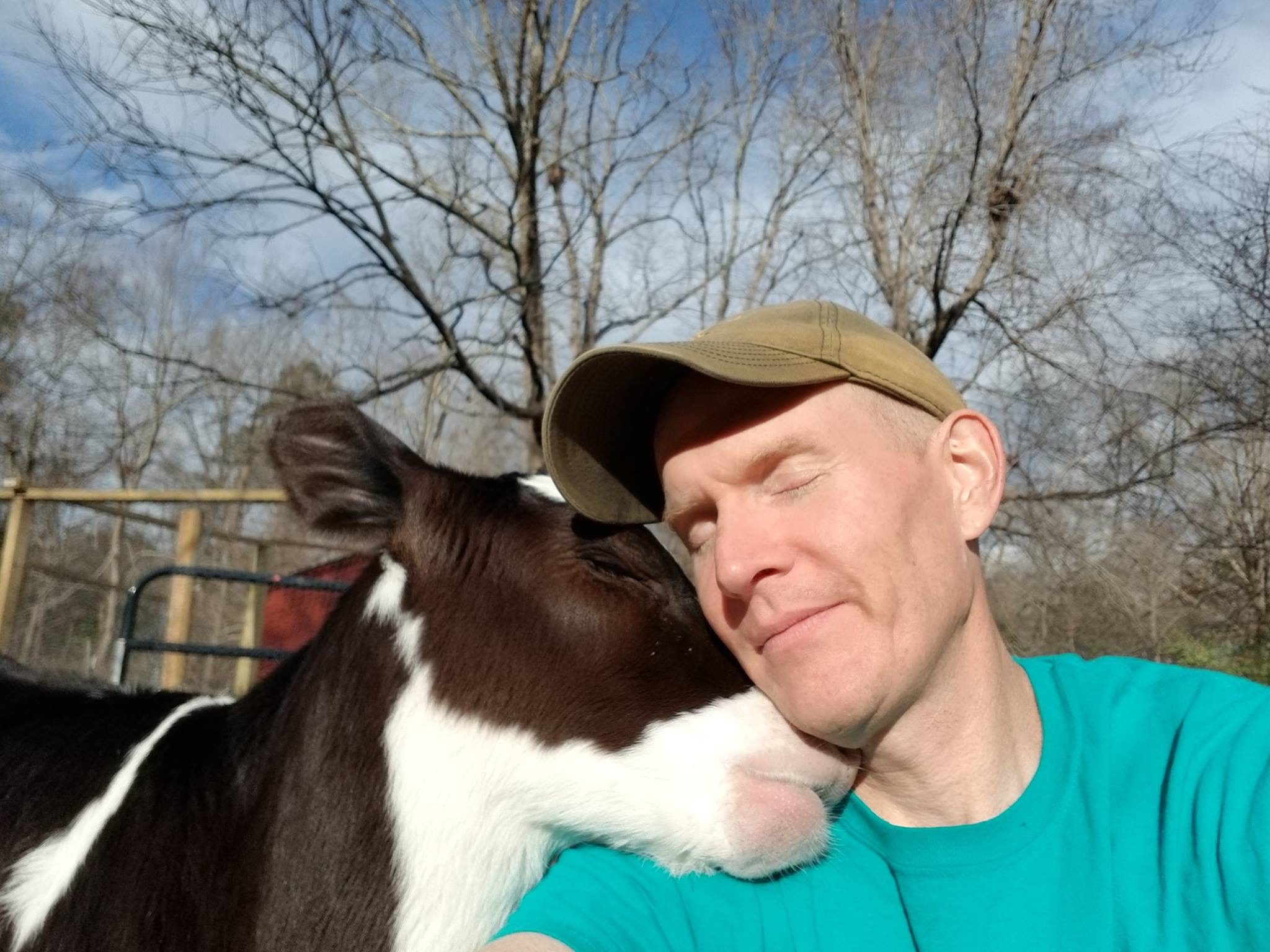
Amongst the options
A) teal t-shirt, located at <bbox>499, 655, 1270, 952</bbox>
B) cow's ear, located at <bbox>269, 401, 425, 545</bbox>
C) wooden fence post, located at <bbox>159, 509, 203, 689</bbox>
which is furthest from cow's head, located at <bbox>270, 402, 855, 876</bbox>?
wooden fence post, located at <bbox>159, 509, 203, 689</bbox>

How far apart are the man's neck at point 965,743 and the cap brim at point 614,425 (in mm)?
618

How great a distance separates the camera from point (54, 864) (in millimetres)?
2695

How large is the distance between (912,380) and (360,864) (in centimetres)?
168

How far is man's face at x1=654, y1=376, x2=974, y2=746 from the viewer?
190 centimetres

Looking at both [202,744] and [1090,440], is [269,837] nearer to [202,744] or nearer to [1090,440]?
[202,744]

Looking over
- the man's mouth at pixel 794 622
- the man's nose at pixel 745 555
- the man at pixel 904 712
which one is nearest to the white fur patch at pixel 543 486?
the man at pixel 904 712

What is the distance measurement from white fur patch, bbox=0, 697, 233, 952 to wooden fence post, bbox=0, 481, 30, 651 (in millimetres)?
6215

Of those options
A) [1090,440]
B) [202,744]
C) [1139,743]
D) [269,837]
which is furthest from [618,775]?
[1090,440]

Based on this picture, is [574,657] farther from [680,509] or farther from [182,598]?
[182,598]

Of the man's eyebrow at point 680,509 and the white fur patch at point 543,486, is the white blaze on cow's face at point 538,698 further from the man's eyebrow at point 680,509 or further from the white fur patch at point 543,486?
the man's eyebrow at point 680,509

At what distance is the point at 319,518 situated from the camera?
2.81 m

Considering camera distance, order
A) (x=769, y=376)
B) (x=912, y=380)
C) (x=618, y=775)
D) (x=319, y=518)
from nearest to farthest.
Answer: (x=769, y=376) → (x=912, y=380) → (x=618, y=775) → (x=319, y=518)

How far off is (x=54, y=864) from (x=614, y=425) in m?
1.88

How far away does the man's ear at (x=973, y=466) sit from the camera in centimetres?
209
